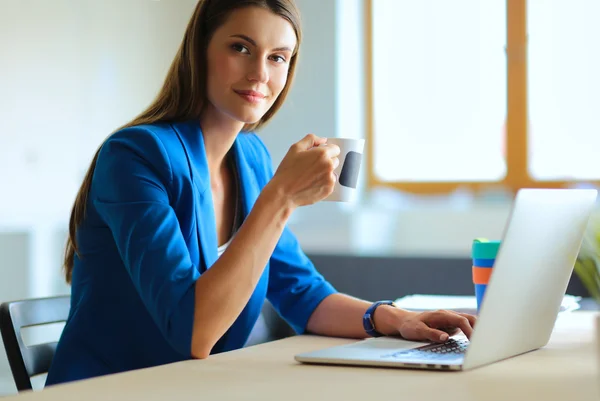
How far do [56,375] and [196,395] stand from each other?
1.89ft

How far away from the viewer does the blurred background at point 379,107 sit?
11.6 feet

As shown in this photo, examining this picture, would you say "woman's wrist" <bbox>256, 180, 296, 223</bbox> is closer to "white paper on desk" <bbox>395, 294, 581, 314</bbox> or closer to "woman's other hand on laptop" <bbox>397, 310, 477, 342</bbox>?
"woman's other hand on laptop" <bbox>397, 310, 477, 342</bbox>

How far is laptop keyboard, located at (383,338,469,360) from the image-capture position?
3.52 feet

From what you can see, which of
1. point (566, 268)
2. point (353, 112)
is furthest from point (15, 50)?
point (566, 268)

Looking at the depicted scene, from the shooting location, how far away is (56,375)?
136 cm

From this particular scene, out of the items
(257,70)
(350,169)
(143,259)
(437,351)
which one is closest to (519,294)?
(437,351)

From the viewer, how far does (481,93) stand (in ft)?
12.7

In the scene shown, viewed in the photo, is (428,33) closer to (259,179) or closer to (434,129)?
(434,129)

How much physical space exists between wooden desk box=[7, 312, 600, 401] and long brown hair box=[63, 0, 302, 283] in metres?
0.46

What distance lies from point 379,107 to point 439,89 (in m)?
0.32

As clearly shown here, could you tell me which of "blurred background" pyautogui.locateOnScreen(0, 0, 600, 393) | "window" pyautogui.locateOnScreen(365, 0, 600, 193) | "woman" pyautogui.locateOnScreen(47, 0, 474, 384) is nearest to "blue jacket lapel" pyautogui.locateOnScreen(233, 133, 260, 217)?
"woman" pyautogui.locateOnScreen(47, 0, 474, 384)

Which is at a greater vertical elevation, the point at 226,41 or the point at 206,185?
the point at 226,41

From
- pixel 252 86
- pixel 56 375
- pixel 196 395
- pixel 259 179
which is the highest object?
pixel 252 86

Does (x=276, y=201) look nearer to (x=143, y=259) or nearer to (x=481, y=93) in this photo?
(x=143, y=259)
